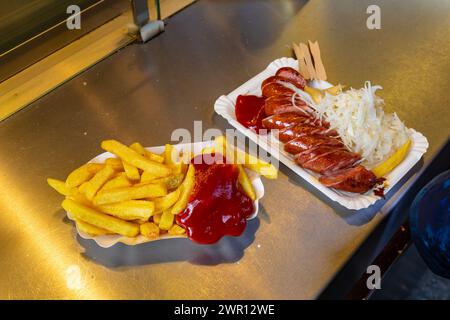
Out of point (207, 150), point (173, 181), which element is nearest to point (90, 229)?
point (173, 181)

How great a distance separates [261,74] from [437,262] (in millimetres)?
1016

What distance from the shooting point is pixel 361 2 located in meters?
2.41

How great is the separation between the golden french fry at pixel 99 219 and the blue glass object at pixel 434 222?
1023 mm

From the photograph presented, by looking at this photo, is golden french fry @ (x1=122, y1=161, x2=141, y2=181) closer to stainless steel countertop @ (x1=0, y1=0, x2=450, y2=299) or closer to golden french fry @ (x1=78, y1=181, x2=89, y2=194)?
golden french fry @ (x1=78, y1=181, x2=89, y2=194)

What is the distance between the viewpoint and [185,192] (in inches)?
54.4

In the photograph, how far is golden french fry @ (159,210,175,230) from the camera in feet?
4.49

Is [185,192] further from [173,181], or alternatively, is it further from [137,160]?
[137,160]

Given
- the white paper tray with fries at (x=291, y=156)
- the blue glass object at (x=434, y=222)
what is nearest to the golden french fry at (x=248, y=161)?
the white paper tray with fries at (x=291, y=156)

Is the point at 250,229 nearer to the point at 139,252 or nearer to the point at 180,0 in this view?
the point at 139,252

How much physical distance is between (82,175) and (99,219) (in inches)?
7.0

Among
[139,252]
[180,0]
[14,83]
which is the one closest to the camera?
[139,252]

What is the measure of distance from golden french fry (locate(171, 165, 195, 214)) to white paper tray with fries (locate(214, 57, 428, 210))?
1.19 ft

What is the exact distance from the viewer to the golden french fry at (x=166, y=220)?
137 centimetres
